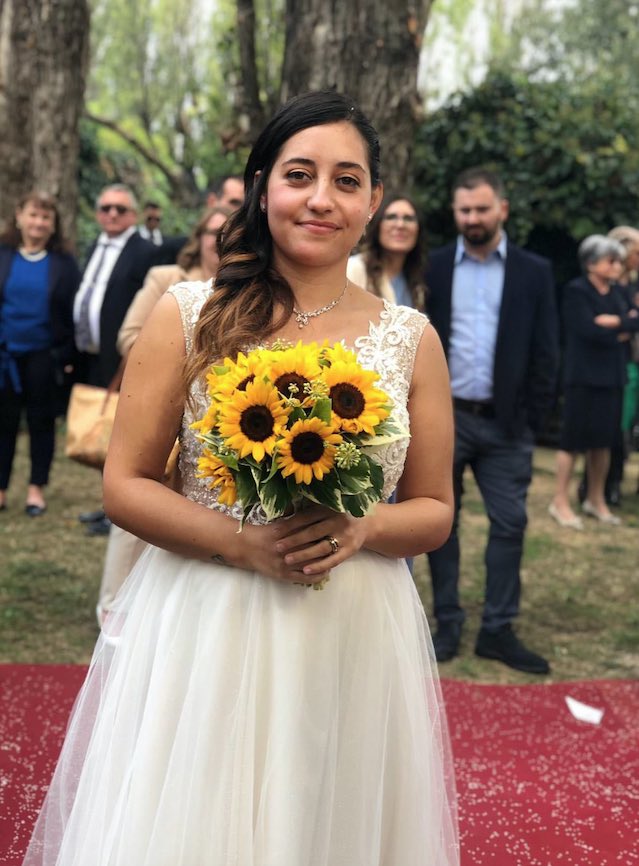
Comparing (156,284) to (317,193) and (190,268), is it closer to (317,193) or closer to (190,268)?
(190,268)

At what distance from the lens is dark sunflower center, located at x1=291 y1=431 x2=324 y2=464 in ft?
7.18

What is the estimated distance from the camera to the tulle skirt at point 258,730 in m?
2.38

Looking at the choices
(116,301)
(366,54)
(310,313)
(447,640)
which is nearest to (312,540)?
(310,313)

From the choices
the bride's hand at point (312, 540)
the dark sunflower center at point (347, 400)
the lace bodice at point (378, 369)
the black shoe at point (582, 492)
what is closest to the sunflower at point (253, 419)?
the dark sunflower center at point (347, 400)

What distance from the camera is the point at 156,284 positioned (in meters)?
5.55

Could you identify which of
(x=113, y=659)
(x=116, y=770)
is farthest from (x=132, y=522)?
(x=116, y=770)

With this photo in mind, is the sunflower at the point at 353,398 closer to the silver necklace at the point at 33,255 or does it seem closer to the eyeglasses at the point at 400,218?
the eyeglasses at the point at 400,218

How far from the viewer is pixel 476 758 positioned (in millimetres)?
4883

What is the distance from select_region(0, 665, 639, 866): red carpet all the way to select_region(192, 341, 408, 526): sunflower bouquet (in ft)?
6.73

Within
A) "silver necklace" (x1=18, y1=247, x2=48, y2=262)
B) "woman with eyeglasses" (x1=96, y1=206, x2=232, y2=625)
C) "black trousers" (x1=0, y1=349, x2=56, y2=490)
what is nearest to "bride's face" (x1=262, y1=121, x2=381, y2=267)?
"woman with eyeglasses" (x1=96, y1=206, x2=232, y2=625)

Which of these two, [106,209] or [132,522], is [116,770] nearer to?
[132,522]

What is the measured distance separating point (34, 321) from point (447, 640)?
4.22 metres

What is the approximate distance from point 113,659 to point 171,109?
→ 3277 cm

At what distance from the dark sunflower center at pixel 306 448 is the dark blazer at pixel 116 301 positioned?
5.29 metres
